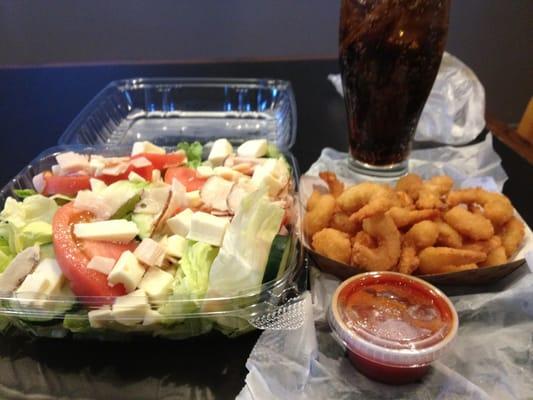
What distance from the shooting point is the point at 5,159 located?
1.72 meters

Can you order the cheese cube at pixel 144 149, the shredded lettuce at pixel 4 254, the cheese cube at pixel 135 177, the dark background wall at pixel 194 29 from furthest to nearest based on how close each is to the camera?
the dark background wall at pixel 194 29, the cheese cube at pixel 144 149, the cheese cube at pixel 135 177, the shredded lettuce at pixel 4 254

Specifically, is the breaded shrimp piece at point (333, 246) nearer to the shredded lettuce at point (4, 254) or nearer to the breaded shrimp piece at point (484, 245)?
the breaded shrimp piece at point (484, 245)

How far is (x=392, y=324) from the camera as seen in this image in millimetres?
949

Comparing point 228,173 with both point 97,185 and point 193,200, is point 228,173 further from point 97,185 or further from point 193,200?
point 97,185

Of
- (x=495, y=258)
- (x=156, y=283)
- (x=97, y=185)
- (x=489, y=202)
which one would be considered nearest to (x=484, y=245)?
(x=495, y=258)

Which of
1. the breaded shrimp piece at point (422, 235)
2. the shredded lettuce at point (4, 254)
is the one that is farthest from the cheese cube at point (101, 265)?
the breaded shrimp piece at point (422, 235)

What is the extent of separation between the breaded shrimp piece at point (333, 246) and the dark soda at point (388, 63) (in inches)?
20.6

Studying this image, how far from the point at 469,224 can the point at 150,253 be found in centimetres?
74

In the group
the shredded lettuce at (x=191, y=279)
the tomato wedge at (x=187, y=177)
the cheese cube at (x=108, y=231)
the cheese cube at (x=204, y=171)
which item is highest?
the cheese cube at (x=108, y=231)

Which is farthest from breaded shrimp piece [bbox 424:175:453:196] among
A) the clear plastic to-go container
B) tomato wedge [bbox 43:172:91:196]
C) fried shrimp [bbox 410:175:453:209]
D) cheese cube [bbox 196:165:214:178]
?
tomato wedge [bbox 43:172:91:196]

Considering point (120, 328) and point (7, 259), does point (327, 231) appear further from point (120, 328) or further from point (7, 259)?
point (7, 259)

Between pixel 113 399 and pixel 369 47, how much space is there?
1100mm

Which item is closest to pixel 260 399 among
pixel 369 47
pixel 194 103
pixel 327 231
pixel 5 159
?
pixel 327 231

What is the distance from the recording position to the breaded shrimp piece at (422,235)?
3.78ft
